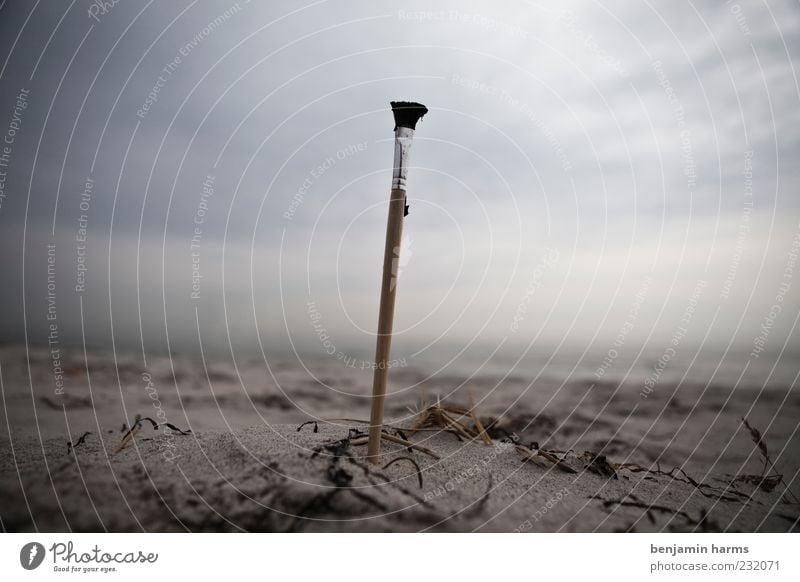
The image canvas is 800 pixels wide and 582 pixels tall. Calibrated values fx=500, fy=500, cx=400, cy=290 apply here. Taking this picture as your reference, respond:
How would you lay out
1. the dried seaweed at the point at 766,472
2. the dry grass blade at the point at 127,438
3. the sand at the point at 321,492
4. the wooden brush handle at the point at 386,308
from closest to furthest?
the sand at the point at 321,492
the wooden brush handle at the point at 386,308
the dry grass blade at the point at 127,438
the dried seaweed at the point at 766,472

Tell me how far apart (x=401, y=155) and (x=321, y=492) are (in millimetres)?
1191

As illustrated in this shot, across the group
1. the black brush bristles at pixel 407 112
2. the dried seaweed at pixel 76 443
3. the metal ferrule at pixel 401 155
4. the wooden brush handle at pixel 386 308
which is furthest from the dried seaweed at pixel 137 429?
the black brush bristles at pixel 407 112

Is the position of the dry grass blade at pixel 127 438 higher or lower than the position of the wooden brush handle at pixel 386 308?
lower

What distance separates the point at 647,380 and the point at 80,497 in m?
2.69

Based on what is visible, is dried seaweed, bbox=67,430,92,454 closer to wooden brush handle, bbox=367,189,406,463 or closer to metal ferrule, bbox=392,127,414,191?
wooden brush handle, bbox=367,189,406,463

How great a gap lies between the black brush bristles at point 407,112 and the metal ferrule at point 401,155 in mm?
20

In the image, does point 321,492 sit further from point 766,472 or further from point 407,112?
point 766,472

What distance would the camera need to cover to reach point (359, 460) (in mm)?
1809

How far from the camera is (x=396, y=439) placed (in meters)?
1.94

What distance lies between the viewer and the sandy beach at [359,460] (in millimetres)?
1638
